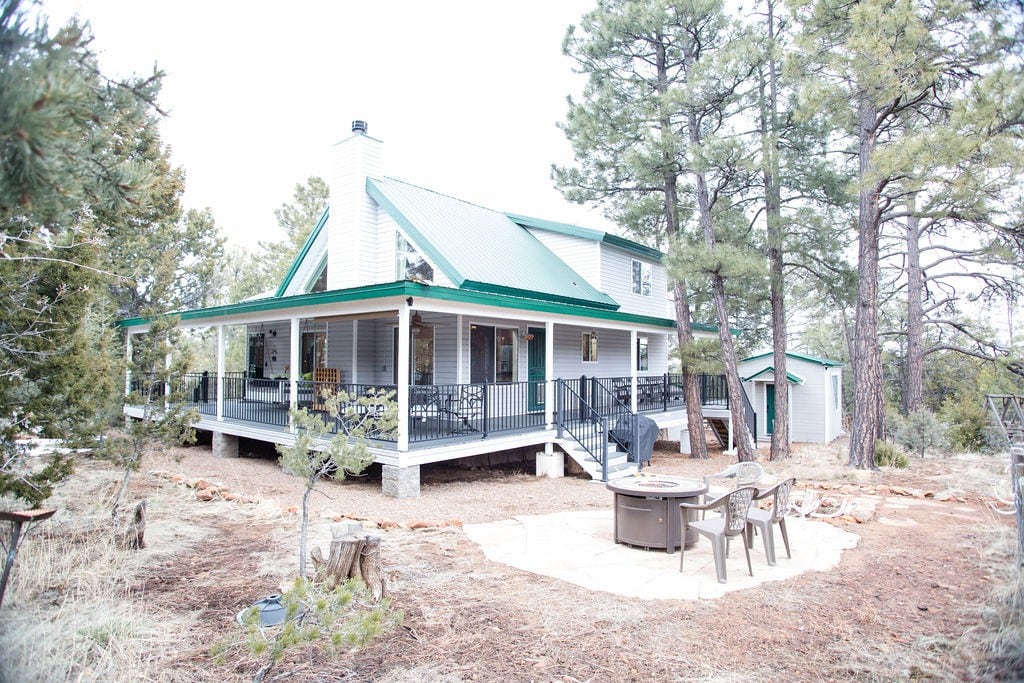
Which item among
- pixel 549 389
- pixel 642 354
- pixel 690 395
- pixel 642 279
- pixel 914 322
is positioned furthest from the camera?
pixel 914 322

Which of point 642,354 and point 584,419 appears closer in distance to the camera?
point 584,419

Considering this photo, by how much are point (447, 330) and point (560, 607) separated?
9.23 m

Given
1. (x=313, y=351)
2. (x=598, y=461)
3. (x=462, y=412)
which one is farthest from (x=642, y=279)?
(x=313, y=351)

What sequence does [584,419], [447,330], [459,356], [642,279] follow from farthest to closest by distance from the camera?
[642,279]
[447,330]
[459,356]
[584,419]

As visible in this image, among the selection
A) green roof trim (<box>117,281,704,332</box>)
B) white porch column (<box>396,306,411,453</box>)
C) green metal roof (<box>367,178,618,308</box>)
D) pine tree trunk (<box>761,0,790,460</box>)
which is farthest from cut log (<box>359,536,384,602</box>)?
pine tree trunk (<box>761,0,790,460</box>)

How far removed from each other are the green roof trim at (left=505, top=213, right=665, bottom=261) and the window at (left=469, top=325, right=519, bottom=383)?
4033 mm

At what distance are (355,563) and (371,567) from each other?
133mm

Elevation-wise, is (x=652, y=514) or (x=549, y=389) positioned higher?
(x=549, y=389)

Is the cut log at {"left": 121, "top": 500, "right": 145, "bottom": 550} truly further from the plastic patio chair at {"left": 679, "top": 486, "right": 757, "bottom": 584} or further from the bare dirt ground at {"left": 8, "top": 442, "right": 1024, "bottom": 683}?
the plastic patio chair at {"left": 679, "top": 486, "right": 757, "bottom": 584}

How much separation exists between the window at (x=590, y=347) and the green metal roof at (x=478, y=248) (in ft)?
3.29

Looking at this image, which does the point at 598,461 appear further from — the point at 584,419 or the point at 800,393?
the point at 800,393

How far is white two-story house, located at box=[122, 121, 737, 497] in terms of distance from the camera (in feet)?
34.1

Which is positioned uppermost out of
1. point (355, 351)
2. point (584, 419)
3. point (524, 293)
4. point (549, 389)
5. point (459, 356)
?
point (524, 293)

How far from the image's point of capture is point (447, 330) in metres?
13.5
